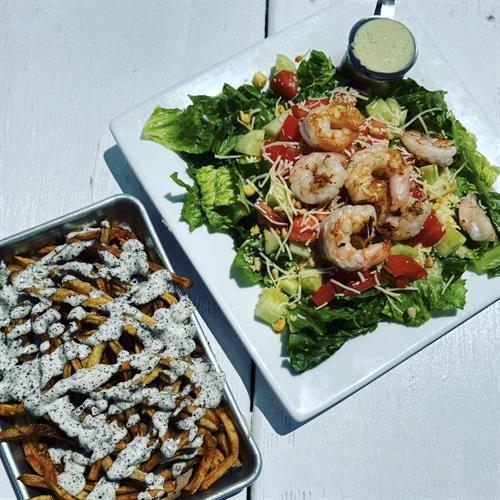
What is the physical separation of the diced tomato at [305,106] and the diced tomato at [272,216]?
0.46 m

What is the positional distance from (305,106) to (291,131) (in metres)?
0.16

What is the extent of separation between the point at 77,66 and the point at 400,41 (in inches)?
66.3

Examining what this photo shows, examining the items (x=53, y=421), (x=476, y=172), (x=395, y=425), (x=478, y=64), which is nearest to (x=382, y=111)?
(x=476, y=172)

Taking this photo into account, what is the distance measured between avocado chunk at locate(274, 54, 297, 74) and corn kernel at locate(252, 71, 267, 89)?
0.08m

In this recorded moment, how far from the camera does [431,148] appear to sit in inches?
111

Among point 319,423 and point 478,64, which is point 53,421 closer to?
point 319,423

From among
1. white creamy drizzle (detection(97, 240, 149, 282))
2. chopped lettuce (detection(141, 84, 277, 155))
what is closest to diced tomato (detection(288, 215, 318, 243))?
chopped lettuce (detection(141, 84, 277, 155))

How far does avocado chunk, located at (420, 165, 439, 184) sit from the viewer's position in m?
2.83

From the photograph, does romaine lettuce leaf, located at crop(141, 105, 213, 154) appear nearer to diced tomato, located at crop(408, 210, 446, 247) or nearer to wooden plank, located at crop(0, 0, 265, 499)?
wooden plank, located at crop(0, 0, 265, 499)

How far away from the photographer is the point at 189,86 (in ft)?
9.80

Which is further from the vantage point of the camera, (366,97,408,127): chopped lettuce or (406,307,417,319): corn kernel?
(366,97,408,127): chopped lettuce

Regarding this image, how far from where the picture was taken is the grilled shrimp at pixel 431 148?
9.22ft

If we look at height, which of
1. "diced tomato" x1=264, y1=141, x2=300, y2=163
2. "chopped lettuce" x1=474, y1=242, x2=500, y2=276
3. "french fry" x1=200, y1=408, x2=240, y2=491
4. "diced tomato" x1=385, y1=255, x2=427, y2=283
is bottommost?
"chopped lettuce" x1=474, y1=242, x2=500, y2=276

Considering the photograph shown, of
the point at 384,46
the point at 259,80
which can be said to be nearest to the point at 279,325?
the point at 259,80
